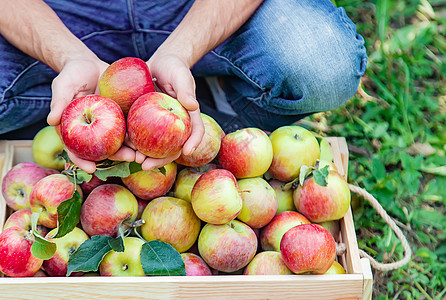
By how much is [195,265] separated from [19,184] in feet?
1.95

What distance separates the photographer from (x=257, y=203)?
1.31 m

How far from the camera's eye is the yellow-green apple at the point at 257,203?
1.32 metres

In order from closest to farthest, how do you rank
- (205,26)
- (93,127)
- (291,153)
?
(93,127) < (291,153) < (205,26)

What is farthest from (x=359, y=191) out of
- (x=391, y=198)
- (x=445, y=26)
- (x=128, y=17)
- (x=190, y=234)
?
(x=445, y=26)

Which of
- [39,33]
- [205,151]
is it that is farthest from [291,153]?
[39,33]

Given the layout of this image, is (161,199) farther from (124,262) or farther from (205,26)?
(205,26)

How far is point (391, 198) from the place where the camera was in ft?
6.23

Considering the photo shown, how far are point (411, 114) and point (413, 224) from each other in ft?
2.14

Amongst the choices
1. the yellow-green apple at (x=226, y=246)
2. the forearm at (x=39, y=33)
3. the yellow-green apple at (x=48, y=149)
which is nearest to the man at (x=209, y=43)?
the forearm at (x=39, y=33)

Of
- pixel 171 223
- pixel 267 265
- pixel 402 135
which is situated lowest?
pixel 402 135

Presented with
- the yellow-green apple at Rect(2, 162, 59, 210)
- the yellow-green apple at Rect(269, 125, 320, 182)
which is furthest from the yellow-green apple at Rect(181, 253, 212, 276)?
the yellow-green apple at Rect(2, 162, 59, 210)

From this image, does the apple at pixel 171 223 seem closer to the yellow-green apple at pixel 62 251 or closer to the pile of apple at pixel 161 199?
the pile of apple at pixel 161 199

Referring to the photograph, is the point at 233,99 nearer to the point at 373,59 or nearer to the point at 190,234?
the point at 190,234

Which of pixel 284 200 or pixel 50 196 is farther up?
pixel 50 196
